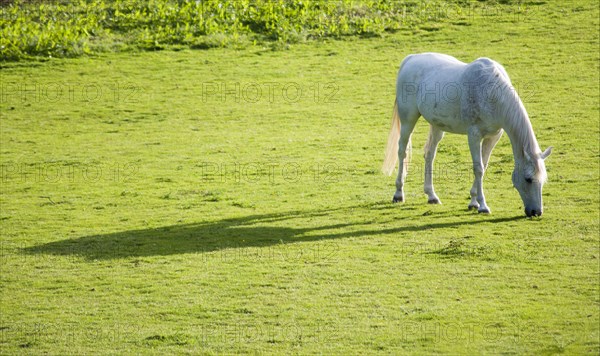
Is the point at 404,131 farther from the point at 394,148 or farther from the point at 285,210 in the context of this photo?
the point at 285,210

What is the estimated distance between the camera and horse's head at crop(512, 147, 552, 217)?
12203 millimetres

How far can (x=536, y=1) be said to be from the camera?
87.9ft

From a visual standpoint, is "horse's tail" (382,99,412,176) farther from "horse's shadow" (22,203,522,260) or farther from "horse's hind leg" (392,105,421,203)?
"horse's shadow" (22,203,522,260)

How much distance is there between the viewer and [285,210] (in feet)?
47.4

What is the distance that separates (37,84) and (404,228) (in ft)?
42.5

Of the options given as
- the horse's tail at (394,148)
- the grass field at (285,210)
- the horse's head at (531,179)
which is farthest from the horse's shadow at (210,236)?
the horse's tail at (394,148)

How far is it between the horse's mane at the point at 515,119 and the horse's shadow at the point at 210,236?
4.14 feet

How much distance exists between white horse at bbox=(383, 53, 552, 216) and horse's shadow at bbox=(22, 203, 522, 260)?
36.2 inches

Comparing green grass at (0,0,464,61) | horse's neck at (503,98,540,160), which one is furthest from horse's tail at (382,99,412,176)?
green grass at (0,0,464,61)

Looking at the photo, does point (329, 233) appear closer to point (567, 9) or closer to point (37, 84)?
point (37, 84)

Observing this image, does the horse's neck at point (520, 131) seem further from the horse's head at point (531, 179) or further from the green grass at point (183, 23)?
the green grass at point (183, 23)

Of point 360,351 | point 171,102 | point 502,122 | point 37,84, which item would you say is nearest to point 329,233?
point 502,122

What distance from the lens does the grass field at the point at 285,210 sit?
9750 millimetres

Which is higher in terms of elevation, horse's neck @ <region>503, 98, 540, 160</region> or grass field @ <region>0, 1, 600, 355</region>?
horse's neck @ <region>503, 98, 540, 160</region>
